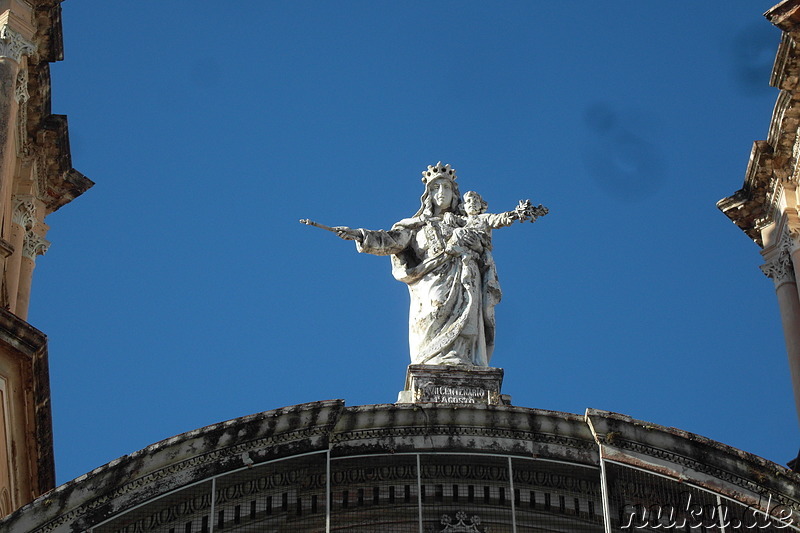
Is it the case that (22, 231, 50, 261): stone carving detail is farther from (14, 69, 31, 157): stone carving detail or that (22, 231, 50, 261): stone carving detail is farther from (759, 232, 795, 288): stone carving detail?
(759, 232, 795, 288): stone carving detail

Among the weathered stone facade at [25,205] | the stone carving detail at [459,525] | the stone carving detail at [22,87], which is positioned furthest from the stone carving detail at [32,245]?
the stone carving detail at [459,525]

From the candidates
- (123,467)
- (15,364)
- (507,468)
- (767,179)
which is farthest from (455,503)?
(767,179)

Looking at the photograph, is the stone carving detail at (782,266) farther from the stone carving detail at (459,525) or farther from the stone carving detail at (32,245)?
the stone carving detail at (32,245)

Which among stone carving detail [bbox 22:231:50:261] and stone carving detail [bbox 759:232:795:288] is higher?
stone carving detail [bbox 22:231:50:261]

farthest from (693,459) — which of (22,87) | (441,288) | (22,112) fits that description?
(22,112)

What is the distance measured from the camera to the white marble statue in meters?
22.0

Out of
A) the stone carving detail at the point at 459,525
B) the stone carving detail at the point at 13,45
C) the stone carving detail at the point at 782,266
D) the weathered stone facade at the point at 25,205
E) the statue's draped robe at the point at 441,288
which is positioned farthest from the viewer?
the stone carving detail at the point at 782,266

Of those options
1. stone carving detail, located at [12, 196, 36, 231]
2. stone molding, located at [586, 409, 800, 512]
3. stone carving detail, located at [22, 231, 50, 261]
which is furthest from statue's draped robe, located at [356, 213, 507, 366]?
stone carving detail, located at [22, 231, 50, 261]

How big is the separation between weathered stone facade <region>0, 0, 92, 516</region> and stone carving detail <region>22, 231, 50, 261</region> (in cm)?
1

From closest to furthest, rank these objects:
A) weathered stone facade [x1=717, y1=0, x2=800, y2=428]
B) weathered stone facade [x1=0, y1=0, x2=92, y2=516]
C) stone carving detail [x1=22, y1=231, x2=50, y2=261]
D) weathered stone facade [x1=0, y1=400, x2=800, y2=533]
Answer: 1. weathered stone facade [x1=0, y1=400, x2=800, y2=533]
2. weathered stone facade [x1=0, y1=0, x2=92, y2=516]
3. weathered stone facade [x1=717, y1=0, x2=800, y2=428]
4. stone carving detail [x1=22, y1=231, x2=50, y2=261]

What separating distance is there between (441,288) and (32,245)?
7.17 m

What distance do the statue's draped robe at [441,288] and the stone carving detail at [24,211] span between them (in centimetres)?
602

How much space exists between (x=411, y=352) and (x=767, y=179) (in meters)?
6.80

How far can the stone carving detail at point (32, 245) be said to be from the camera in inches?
1049
